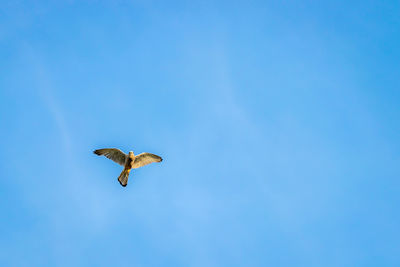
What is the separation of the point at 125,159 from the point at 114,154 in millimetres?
922

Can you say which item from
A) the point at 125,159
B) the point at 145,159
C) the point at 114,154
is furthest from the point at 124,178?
the point at 145,159

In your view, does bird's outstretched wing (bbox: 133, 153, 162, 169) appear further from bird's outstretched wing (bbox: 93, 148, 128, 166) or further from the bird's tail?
bird's outstretched wing (bbox: 93, 148, 128, 166)

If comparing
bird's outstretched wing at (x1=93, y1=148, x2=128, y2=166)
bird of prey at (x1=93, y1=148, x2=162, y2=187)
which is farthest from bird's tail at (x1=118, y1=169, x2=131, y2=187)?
bird's outstretched wing at (x1=93, y1=148, x2=128, y2=166)

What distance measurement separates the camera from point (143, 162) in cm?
Answer: 2205

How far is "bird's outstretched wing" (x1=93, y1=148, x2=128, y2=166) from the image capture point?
21188mm

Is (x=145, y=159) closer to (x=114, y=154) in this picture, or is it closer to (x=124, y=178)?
(x=124, y=178)

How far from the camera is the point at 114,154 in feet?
71.1

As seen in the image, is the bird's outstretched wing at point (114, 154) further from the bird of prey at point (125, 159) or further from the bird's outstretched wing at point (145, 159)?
the bird's outstretched wing at point (145, 159)

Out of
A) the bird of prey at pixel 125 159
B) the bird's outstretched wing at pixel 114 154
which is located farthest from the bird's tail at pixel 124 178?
the bird's outstretched wing at pixel 114 154

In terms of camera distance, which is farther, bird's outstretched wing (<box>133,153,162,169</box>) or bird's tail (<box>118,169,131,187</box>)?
bird's outstretched wing (<box>133,153,162,169</box>)

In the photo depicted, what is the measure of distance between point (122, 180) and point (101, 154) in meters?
2.53

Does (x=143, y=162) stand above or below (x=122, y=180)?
above

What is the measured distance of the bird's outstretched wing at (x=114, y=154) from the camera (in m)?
21.2

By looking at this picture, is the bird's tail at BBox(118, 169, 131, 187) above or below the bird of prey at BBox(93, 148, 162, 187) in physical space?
below
